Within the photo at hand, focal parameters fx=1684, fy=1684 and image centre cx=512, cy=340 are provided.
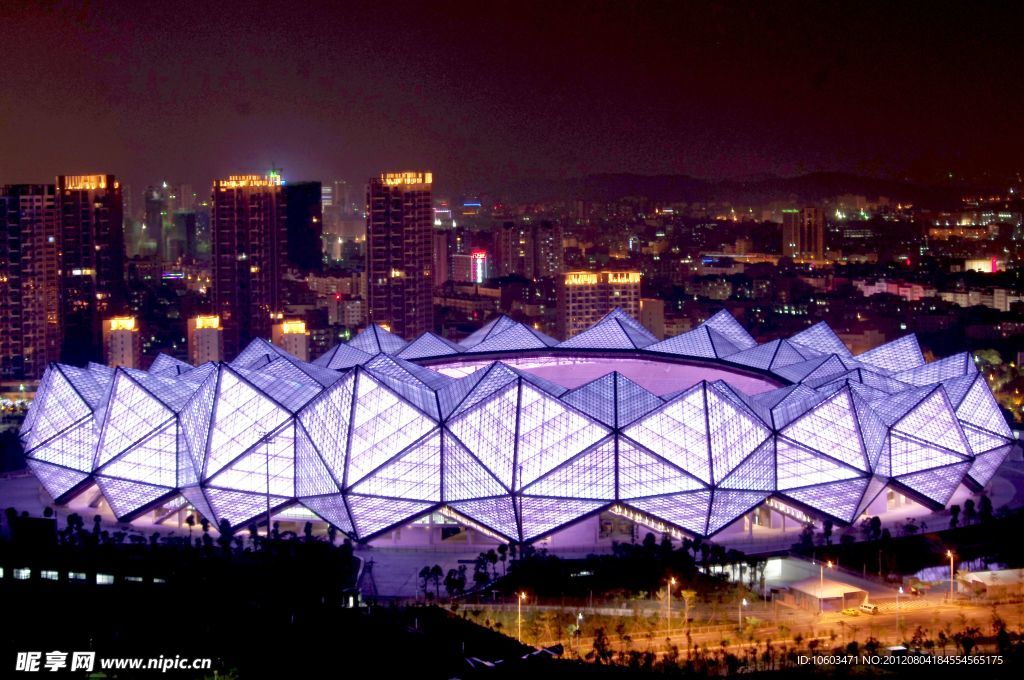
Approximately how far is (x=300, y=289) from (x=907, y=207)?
137ft

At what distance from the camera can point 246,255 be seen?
2623 inches

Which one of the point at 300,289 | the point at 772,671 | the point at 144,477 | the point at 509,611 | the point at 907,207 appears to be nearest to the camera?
the point at 772,671

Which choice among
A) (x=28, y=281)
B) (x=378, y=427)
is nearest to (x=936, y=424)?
(x=378, y=427)

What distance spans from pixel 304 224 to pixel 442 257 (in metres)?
9.85

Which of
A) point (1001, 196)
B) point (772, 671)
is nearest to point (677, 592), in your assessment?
point (772, 671)

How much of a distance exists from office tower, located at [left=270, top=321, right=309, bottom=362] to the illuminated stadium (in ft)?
77.3

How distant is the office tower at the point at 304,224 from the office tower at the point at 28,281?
30792 millimetres

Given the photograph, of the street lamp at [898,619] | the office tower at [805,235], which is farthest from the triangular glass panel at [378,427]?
the office tower at [805,235]

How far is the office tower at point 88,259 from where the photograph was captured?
62.3 m

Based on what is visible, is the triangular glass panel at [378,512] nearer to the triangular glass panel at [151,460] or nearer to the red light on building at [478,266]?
the triangular glass panel at [151,460]

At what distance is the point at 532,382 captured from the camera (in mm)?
31672

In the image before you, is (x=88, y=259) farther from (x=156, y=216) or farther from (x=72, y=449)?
(x=156, y=216)

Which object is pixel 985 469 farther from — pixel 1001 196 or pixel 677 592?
pixel 1001 196

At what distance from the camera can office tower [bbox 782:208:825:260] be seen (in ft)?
326
